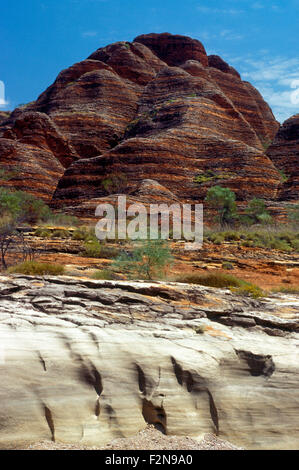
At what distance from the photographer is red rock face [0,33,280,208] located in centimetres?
3672

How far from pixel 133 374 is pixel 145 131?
44.4 m

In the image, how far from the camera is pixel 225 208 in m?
29.8

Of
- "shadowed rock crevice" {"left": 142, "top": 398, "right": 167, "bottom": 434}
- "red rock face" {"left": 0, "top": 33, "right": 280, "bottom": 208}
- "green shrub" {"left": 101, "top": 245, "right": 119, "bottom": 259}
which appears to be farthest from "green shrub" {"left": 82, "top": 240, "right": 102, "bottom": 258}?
"red rock face" {"left": 0, "top": 33, "right": 280, "bottom": 208}

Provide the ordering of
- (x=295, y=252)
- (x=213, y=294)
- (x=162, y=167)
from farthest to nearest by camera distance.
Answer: (x=162, y=167), (x=295, y=252), (x=213, y=294)

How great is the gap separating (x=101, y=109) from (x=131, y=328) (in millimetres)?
52880

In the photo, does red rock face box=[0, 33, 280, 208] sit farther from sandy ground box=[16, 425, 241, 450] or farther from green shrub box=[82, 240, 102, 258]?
sandy ground box=[16, 425, 241, 450]

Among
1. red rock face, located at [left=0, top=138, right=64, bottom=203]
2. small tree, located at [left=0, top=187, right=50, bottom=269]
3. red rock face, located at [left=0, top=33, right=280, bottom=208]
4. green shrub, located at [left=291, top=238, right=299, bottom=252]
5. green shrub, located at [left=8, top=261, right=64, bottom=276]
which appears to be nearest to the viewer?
green shrub, located at [left=8, top=261, right=64, bottom=276]

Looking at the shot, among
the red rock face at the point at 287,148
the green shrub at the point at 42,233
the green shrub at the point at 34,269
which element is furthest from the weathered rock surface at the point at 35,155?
the green shrub at the point at 34,269

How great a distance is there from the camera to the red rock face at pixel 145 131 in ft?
120

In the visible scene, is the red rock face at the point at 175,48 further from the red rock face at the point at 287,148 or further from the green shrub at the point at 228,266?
Result: the green shrub at the point at 228,266

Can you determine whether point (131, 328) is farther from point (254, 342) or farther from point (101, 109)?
point (101, 109)

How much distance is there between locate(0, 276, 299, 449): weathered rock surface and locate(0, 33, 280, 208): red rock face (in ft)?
92.2

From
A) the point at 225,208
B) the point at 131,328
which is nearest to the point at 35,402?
the point at 131,328

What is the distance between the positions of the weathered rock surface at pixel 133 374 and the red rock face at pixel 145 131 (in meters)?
28.1
